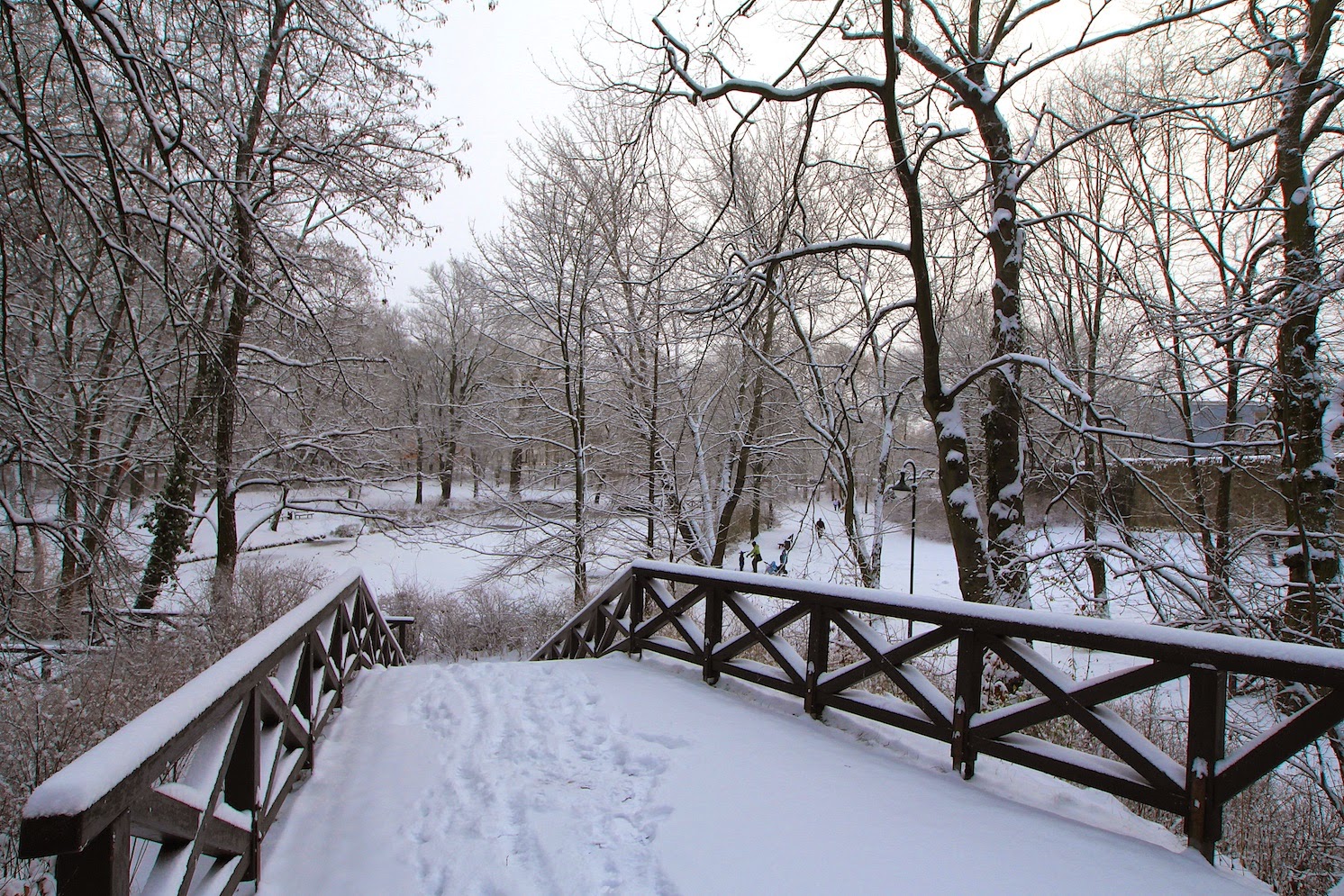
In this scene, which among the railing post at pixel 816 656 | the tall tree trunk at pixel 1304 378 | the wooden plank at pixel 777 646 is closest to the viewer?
the railing post at pixel 816 656

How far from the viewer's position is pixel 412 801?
11.5ft

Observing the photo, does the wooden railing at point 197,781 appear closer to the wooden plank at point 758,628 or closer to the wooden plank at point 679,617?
the wooden plank at point 679,617

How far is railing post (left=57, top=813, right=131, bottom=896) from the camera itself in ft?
5.40

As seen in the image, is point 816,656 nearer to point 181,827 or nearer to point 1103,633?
point 1103,633

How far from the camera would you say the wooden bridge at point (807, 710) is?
70.9 inches

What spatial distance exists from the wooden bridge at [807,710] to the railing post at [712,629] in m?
0.18

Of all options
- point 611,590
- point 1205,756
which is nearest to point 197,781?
point 1205,756

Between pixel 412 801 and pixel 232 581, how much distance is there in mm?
8490

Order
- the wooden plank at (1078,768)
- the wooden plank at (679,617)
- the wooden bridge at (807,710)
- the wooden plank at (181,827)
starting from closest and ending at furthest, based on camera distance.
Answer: the wooden bridge at (807,710) → the wooden plank at (181,827) → the wooden plank at (1078,768) → the wooden plank at (679,617)

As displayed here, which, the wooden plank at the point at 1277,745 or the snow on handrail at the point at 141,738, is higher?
the snow on handrail at the point at 141,738

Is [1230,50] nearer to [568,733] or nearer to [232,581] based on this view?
[568,733]

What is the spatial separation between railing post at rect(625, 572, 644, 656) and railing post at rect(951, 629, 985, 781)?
342 cm

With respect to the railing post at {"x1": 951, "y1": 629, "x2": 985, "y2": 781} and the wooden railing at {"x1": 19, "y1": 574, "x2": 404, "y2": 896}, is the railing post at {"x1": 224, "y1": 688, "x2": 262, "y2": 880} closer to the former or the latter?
the wooden railing at {"x1": 19, "y1": 574, "x2": 404, "y2": 896}

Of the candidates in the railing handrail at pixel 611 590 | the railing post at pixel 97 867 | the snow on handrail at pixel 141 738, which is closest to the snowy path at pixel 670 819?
the snow on handrail at pixel 141 738
